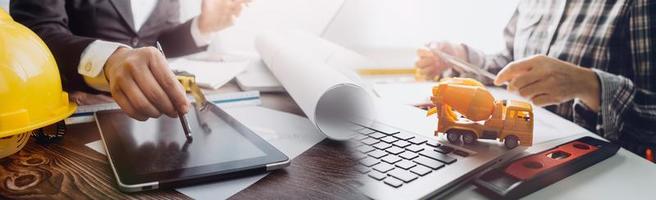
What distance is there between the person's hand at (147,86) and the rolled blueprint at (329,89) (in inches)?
4.1

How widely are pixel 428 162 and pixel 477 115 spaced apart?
0.05m

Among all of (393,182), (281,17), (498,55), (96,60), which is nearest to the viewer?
(393,182)

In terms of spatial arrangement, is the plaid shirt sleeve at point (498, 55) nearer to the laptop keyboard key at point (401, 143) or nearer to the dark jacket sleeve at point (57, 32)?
the laptop keyboard key at point (401, 143)

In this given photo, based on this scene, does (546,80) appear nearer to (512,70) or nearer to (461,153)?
Answer: (512,70)

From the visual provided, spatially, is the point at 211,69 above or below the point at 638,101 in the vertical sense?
below

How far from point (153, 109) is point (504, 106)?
0.25 metres

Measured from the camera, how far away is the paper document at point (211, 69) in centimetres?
56

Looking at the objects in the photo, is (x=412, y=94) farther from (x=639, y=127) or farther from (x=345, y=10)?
(x=639, y=127)

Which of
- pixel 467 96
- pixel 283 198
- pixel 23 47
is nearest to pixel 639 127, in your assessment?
pixel 467 96

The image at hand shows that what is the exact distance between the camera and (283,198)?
275 millimetres

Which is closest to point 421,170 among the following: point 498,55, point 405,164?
point 405,164

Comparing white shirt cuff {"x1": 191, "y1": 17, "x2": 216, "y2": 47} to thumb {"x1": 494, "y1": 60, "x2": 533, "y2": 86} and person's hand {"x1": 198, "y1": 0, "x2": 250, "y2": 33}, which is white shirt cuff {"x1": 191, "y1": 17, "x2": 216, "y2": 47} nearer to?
person's hand {"x1": 198, "y1": 0, "x2": 250, "y2": 33}

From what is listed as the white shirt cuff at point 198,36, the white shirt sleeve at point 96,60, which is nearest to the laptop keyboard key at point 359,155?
the white shirt sleeve at point 96,60

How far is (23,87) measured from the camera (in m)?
0.32
